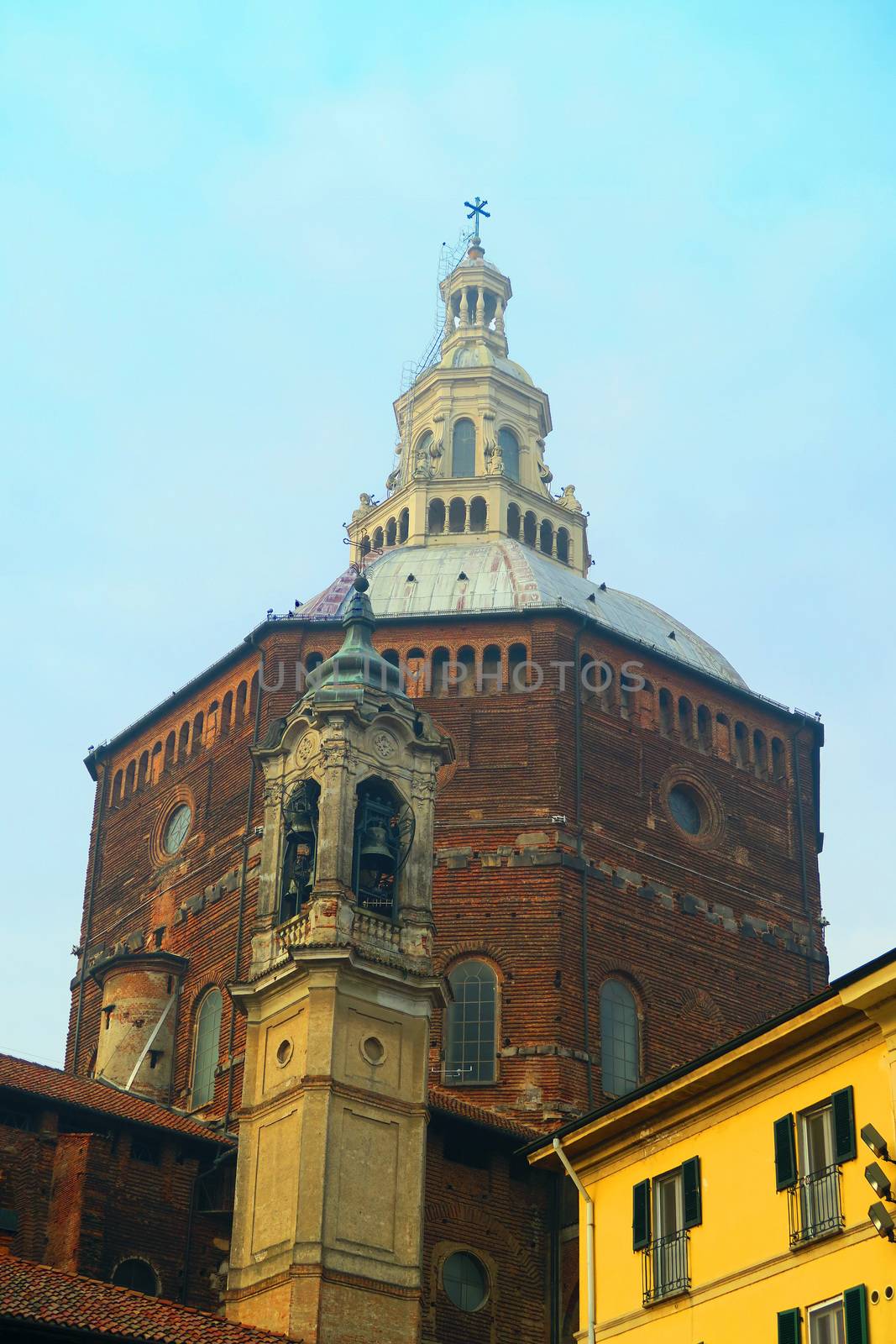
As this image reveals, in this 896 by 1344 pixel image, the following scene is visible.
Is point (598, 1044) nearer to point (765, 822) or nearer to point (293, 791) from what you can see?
point (765, 822)

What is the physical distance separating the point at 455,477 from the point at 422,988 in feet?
90.2

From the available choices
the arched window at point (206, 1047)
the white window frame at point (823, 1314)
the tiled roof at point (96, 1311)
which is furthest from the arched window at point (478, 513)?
the white window frame at point (823, 1314)

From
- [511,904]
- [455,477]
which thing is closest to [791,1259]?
[511,904]

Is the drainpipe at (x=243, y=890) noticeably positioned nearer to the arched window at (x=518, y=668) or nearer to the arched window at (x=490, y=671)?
the arched window at (x=490, y=671)

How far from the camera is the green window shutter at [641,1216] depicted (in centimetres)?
2559

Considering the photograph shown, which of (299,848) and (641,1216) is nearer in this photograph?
(641,1216)

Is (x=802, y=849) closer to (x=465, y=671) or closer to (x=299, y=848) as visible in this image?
(x=465, y=671)

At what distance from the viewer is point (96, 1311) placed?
2406 centimetres

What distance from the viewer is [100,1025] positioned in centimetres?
4662

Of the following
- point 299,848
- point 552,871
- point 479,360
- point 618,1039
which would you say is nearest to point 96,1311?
point 299,848

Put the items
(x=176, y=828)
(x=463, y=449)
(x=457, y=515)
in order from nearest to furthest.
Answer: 1. (x=176, y=828)
2. (x=457, y=515)
3. (x=463, y=449)

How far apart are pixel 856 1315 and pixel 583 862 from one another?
23828mm

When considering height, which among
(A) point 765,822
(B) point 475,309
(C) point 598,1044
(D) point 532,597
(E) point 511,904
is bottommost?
(C) point 598,1044

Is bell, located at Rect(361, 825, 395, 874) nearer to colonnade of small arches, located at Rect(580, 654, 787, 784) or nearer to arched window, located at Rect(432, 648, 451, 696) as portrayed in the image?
arched window, located at Rect(432, 648, 451, 696)
